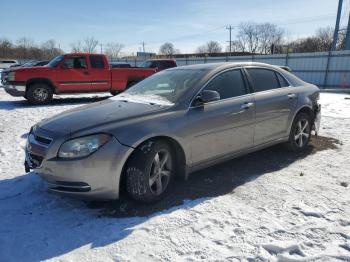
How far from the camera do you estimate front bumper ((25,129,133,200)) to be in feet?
11.2

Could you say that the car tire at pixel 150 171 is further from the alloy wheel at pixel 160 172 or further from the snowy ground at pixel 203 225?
the snowy ground at pixel 203 225

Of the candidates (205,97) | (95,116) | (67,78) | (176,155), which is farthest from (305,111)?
(67,78)

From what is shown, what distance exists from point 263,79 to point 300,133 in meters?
1.27

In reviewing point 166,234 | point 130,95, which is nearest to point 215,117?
point 130,95

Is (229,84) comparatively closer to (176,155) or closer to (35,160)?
(176,155)

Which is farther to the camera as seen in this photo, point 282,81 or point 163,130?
point 282,81

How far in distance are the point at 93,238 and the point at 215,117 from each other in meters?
2.07

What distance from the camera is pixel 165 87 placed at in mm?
4707

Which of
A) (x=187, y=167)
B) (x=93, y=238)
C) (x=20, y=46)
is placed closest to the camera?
(x=93, y=238)

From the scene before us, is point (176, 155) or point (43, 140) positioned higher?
point (43, 140)

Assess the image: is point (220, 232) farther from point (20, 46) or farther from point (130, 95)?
point (20, 46)

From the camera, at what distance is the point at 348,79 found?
74.1 ft

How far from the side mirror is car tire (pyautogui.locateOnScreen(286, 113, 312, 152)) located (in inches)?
82.5

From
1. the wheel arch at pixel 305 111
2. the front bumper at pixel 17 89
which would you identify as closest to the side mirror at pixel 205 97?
the wheel arch at pixel 305 111
